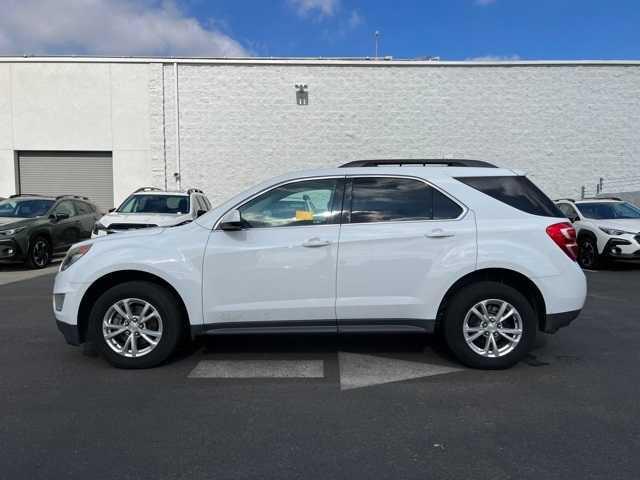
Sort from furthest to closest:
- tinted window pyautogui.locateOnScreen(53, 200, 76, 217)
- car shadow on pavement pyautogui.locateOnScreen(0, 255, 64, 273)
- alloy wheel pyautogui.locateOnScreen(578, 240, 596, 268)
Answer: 1. tinted window pyautogui.locateOnScreen(53, 200, 76, 217)
2. car shadow on pavement pyautogui.locateOnScreen(0, 255, 64, 273)
3. alloy wheel pyautogui.locateOnScreen(578, 240, 596, 268)

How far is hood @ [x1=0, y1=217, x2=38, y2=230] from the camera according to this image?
11.6 metres

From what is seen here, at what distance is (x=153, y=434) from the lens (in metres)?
3.66

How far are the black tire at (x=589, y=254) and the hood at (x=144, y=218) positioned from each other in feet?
28.8

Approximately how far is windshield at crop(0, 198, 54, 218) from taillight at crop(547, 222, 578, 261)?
37.9 ft

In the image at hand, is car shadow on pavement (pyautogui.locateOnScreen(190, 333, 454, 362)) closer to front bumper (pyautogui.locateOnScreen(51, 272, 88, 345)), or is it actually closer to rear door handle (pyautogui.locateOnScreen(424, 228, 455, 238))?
front bumper (pyautogui.locateOnScreen(51, 272, 88, 345))

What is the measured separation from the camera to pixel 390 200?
4.96 metres

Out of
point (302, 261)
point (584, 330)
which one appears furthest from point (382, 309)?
point (584, 330)

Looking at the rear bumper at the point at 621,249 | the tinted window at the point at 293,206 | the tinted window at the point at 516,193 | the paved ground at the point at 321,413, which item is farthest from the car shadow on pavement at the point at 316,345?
the rear bumper at the point at 621,249

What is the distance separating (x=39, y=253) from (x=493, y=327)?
10.8 meters

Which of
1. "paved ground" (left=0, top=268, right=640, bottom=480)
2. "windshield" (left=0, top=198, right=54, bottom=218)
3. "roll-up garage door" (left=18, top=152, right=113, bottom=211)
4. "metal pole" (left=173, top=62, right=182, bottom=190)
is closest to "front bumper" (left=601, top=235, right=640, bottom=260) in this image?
"paved ground" (left=0, top=268, right=640, bottom=480)

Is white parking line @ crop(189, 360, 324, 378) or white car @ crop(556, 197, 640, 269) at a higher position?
white car @ crop(556, 197, 640, 269)

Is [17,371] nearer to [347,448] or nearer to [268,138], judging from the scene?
[347,448]

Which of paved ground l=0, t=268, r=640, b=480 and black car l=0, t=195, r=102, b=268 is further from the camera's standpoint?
black car l=0, t=195, r=102, b=268

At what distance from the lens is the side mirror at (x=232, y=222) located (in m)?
4.77
